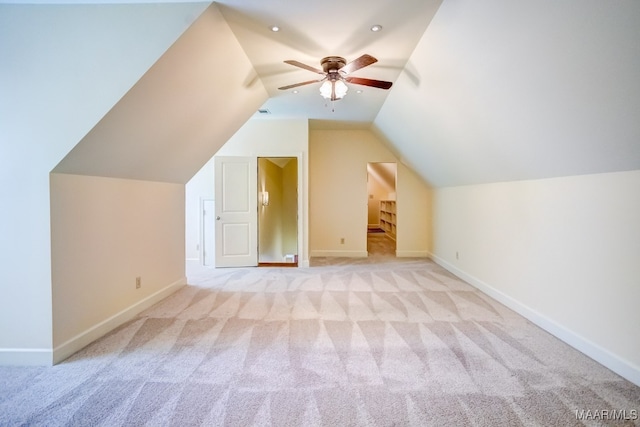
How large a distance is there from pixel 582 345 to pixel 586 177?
4.34 ft

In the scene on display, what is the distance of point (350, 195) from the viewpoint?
21.8ft

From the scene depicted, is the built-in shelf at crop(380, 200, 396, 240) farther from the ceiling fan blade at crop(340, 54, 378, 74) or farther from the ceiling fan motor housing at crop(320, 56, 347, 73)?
the ceiling fan blade at crop(340, 54, 378, 74)

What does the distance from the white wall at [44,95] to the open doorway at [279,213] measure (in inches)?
180

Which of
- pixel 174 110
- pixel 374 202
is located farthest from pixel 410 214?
pixel 174 110

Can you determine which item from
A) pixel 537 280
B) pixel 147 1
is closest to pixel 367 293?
pixel 537 280

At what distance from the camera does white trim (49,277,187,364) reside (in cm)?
235

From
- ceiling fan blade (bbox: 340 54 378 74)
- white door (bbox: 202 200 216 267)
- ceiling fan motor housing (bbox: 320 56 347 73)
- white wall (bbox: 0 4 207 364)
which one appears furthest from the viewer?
white door (bbox: 202 200 216 267)

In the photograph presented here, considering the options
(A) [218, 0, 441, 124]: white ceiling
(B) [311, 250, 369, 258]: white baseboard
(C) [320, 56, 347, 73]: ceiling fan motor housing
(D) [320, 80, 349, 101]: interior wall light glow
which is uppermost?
(A) [218, 0, 441, 124]: white ceiling

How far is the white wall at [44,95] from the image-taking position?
2.18 metres

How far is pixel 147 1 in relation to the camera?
221 cm

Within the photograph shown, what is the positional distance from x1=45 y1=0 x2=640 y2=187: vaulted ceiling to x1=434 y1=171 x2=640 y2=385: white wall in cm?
20

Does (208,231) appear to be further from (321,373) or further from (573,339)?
(573,339)

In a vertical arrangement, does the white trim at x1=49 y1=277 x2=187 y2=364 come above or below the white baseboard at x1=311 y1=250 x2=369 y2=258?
below

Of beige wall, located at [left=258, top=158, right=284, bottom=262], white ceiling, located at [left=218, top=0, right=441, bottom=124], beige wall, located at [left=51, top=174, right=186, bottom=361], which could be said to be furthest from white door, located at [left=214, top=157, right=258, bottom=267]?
white ceiling, located at [left=218, top=0, right=441, bottom=124]
